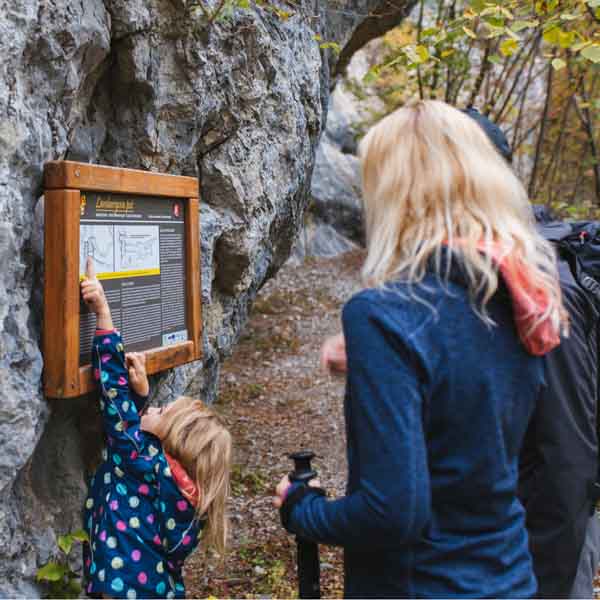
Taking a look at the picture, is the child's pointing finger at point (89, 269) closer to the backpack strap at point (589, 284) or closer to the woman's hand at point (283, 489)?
the woman's hand at point (283, 489)

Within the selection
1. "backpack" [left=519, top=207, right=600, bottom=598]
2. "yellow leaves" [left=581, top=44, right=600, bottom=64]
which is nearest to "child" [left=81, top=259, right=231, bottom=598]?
"backpack" [left=519, top=207, right=600, bottom=598]

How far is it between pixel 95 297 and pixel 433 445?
165 centimetres

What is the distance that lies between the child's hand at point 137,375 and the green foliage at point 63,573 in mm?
635

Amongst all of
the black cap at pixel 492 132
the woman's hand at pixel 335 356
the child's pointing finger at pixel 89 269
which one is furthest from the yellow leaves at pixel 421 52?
the woman's hand at pixel 335 356

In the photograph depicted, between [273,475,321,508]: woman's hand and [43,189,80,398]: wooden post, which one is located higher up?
[43,189,80,398]: wooden post

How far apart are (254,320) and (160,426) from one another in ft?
27.1

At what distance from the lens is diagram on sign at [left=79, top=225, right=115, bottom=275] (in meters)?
2.79

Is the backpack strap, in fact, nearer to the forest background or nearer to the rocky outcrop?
the forest background

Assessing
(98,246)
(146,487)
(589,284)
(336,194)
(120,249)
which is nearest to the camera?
(589,284)

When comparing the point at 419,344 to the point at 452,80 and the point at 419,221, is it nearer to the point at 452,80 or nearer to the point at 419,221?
the point at 419,221

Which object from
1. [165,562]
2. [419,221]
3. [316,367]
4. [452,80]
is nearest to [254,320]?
[316,367]

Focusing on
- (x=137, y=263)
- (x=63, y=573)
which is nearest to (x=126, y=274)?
(x=137, y=263)

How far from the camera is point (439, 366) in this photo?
1.60 metres

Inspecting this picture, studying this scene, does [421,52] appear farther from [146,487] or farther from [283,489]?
[283,489]
